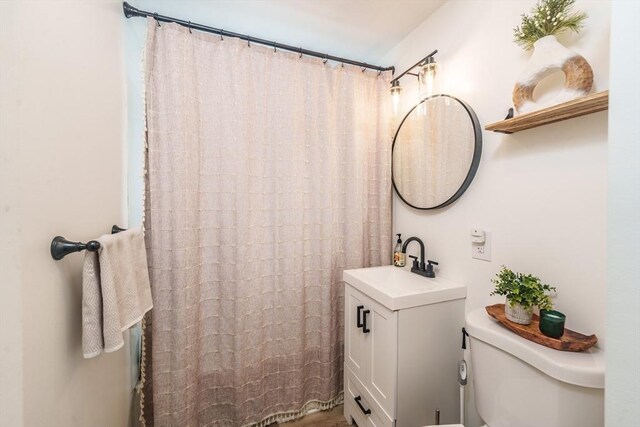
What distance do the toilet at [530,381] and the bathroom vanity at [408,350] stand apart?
23cm

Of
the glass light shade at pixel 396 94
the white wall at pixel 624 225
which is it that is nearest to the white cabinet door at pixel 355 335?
the white wall at pixel 624 225

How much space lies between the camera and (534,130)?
97cm

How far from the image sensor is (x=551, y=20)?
84 centimetres

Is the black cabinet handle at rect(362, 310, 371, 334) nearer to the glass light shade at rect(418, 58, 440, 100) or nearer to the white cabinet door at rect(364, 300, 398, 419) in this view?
the white cabinet door at rect(364, 300, 398, 419)

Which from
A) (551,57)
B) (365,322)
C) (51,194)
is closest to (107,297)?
(51,194)

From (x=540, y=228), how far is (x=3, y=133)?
5.13 ft

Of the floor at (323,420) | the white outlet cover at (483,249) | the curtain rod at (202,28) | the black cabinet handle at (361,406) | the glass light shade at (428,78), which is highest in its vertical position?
the curtain rod at (202,28)

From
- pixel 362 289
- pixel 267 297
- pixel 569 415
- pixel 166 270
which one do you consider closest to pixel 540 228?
pixel 569 415

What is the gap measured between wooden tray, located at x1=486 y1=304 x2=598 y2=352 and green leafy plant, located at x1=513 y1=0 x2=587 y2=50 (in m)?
1.01

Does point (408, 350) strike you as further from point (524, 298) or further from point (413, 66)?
point (413, 66)

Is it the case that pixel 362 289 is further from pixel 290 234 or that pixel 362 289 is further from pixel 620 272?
pixel 620 272

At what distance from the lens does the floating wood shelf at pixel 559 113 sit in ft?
2.33

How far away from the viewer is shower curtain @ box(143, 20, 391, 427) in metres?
1.27

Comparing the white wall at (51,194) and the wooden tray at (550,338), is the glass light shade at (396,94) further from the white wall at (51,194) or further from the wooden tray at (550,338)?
the white wall at (51,194)
